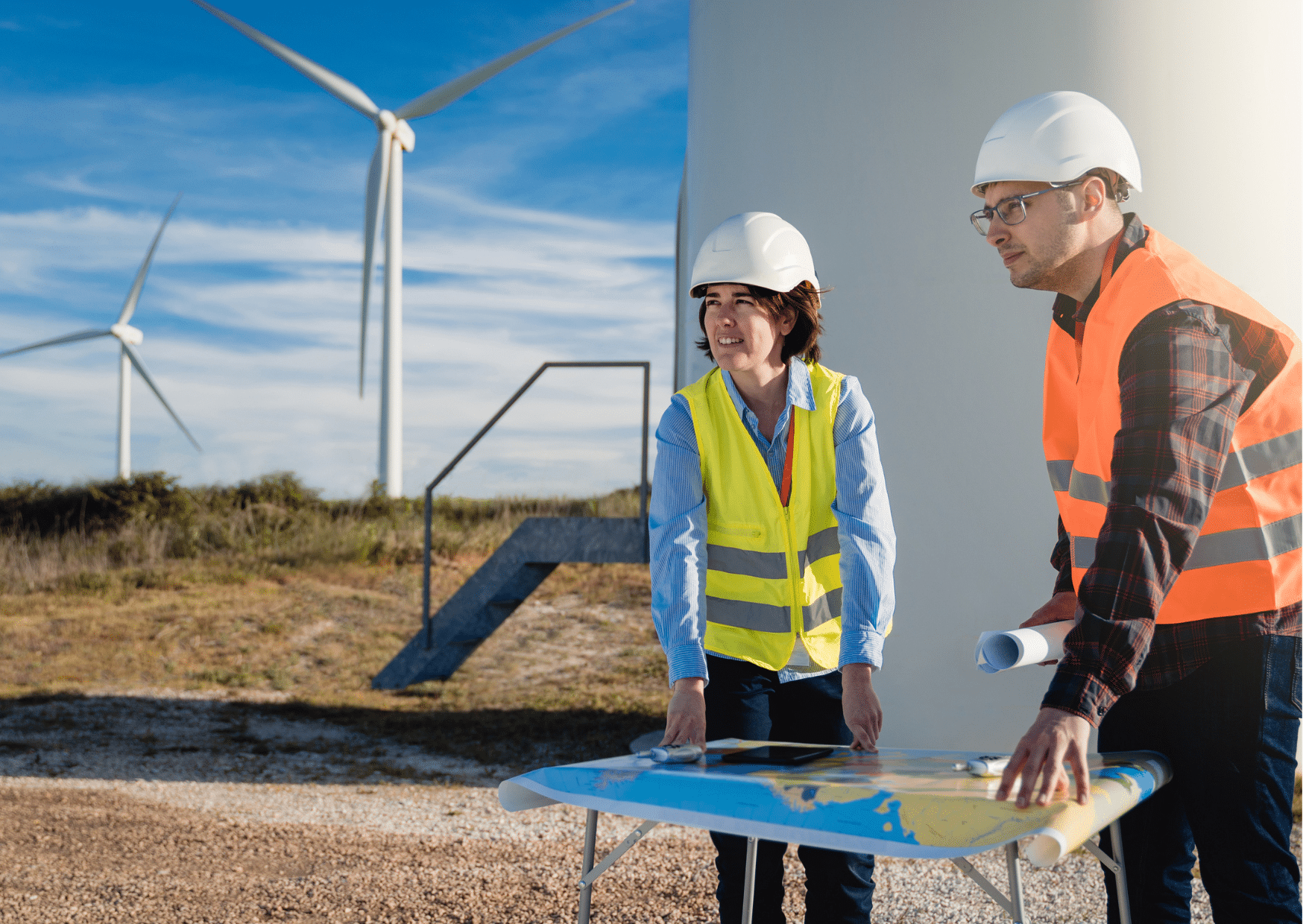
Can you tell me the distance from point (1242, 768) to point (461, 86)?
51.4 feet

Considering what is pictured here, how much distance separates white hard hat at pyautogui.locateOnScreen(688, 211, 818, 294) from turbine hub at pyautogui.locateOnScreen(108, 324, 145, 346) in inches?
807

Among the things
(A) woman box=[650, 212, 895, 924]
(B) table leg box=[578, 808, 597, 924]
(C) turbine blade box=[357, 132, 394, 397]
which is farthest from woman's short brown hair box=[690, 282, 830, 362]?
(C) turbine blade box=[357, 132, 394, 397]

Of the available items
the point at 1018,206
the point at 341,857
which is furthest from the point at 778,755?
the point at 341,857

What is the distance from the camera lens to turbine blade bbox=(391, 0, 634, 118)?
1549 cm

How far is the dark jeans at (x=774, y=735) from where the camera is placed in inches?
91.4

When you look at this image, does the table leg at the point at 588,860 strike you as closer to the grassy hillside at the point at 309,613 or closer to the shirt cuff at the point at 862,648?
the shirt cuff at the point at 862,648

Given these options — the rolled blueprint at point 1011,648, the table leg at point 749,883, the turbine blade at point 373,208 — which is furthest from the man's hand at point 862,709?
the turbine blade at point 373,208

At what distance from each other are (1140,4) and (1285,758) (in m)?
4.78

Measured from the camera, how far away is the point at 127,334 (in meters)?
20.6

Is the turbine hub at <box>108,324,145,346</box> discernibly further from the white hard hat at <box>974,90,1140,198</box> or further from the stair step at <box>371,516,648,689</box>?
the white hard hat at <box>974,90,1140,198</box>

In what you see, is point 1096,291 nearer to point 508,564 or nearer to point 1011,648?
point 1011,648

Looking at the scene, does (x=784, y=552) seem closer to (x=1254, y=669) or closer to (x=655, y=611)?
(x=655, y=611)

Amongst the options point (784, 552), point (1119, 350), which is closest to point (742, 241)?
point (784, 552)

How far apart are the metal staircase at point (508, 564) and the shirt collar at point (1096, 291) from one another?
583cm
